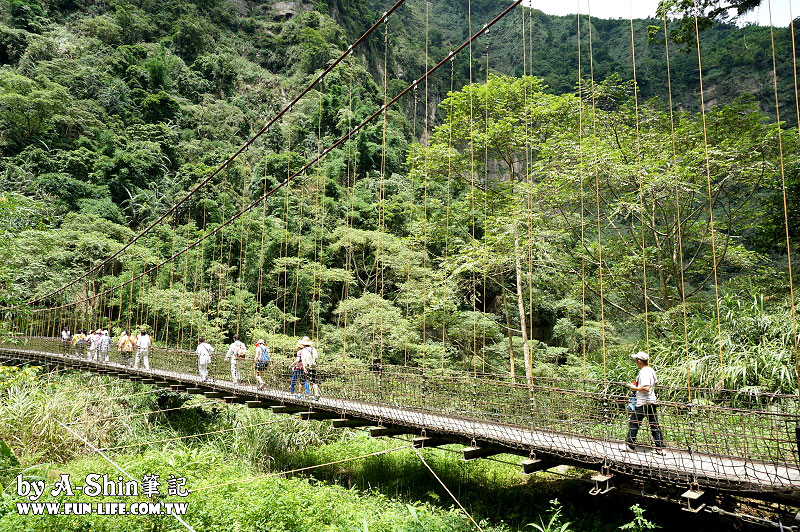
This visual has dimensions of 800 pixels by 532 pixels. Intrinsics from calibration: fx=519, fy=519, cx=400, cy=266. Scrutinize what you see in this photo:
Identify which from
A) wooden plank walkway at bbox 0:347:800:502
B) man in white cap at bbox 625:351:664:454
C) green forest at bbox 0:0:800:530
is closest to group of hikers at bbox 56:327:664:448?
man in white cap at bbox 625:351:664:454

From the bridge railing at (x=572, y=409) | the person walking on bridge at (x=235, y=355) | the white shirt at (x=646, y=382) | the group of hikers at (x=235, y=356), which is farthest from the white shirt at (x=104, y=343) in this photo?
the white shirt at (x=646, y=382)

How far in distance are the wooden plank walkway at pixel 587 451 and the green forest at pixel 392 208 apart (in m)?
0.78

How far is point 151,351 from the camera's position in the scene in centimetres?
1017

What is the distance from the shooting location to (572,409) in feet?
14.0

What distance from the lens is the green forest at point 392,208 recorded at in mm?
6547

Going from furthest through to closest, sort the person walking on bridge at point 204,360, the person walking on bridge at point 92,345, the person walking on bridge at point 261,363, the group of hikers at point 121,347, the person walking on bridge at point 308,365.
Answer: the person walking on bridge at point 92,345, the group of hikers at point 121,347, the person walking on bridge at point 204,360, the person walking on bridge at point 261,363, the person walking on bridge at point 308,365

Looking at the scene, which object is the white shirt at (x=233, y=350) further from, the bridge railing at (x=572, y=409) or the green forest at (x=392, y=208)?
the green forest at (x=392, y=208)

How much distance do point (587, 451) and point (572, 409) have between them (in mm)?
628

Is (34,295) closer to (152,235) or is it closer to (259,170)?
(152,235)

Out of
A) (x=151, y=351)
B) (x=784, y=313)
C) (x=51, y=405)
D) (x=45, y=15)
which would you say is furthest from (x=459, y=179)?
(x=45, y=15)

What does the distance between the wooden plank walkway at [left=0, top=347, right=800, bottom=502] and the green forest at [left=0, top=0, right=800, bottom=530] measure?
2.55 feet

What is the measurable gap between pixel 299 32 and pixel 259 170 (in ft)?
59.1

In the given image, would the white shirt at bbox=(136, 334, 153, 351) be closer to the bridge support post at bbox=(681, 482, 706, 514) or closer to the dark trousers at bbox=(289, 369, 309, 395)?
the dark trousers at bbox=(289, 369, 309, 395)

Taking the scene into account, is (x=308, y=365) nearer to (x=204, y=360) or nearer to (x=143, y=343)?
(x=204, y=360)
